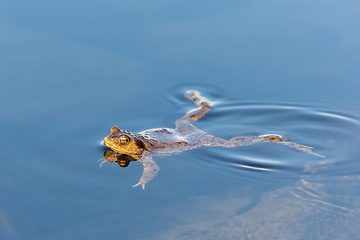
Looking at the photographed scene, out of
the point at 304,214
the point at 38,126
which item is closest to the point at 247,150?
the point at 304,214

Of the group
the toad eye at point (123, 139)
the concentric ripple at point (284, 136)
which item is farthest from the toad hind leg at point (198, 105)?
the toad eye at point (123, 139)

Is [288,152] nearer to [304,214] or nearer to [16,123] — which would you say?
[304,214]

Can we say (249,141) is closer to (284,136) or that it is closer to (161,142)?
(284,136)

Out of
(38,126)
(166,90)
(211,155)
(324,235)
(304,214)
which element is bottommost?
(324,235)

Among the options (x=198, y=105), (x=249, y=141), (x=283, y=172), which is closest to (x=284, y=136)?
(x=249, y=141)

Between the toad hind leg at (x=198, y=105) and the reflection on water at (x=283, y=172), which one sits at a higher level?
the toad hind leg at (x=198, y=105)

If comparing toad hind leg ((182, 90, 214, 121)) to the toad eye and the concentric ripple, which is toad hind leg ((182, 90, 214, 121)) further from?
the toad eye

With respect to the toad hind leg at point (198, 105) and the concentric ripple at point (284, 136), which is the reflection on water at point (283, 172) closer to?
the concentric ripple at point (284, 136)
